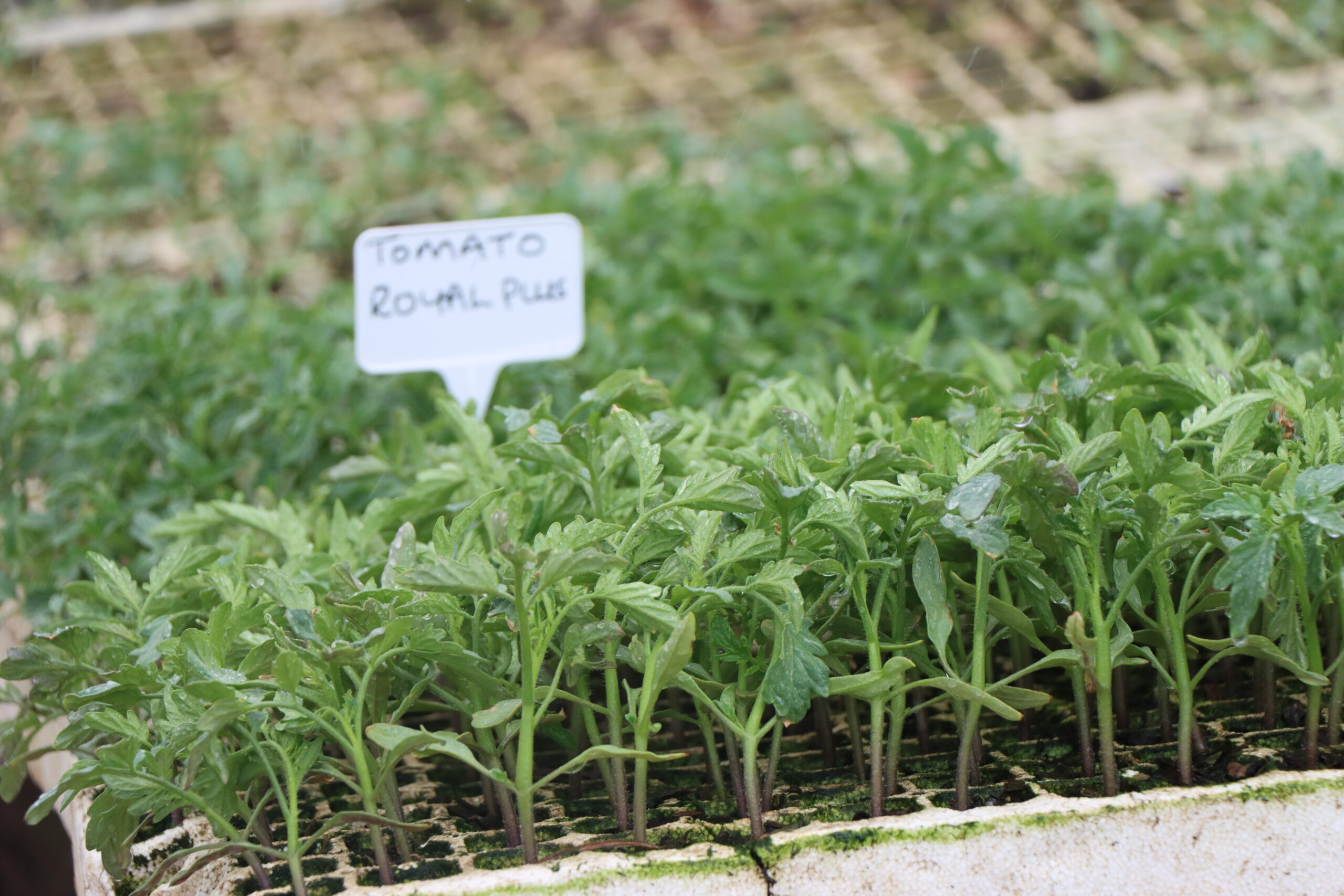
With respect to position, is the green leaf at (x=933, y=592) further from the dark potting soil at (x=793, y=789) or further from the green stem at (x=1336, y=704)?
the green stem at (x=1336, y=704)

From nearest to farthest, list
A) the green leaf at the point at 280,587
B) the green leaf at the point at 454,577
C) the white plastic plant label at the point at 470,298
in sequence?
the green leaf at the point at 454,577, the green leaf at the point at 280,587, the white plastic plant label at the point at 470,298

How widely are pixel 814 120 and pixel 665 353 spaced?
1.23 meters

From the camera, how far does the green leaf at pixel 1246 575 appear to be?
559 millimetres

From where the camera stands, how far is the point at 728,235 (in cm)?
154

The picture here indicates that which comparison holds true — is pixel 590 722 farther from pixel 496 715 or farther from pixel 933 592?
pixel 933 592

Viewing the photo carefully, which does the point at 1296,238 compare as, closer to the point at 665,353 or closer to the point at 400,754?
the point at 665,353

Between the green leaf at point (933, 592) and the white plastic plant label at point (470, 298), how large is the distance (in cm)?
58

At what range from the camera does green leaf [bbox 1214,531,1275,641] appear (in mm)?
559

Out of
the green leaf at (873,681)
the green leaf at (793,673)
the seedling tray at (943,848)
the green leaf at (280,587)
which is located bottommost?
the seedling tray at (943,848)

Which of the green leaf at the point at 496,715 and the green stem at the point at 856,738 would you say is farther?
the green stem at the point at 856,738

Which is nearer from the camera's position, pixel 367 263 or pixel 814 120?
pixel 367 263

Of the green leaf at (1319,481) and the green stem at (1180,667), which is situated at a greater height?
the green leaf at (1319,481)


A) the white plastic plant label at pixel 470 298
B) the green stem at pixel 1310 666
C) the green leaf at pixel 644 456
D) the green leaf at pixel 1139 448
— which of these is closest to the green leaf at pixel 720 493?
the green leaf at pixel 644 456

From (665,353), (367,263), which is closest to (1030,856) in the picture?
(665,353)
